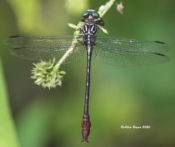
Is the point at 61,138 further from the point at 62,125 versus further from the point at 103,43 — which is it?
the point at 103,43

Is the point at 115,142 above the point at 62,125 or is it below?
below

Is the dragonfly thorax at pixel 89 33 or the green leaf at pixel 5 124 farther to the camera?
the dragonfly thorax at pixel 89 33

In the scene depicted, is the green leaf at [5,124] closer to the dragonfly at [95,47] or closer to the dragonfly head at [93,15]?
the dragonfly at [95,47]

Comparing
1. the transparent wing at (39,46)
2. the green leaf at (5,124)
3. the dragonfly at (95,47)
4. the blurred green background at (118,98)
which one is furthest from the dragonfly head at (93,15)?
the green leaf at (5,124)

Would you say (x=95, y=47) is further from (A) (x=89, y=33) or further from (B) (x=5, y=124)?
(B) (x=5, y=124)

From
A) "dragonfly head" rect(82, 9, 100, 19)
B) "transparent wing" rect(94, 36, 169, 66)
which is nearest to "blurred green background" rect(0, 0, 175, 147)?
"dragonfly head" rect(82, 9, 100, 19)

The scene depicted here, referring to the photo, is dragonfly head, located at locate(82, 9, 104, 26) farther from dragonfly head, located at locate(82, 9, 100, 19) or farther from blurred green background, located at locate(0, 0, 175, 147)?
blurred green background, located at locate(0, 0, 175, 147)

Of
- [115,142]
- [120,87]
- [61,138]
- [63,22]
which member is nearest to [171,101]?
[120,87]

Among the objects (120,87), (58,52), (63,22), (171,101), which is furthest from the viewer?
(63,22)
